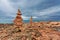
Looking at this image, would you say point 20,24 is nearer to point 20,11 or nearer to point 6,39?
point 20,11

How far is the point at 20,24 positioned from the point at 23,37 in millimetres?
14438

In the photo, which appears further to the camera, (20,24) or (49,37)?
(20,24)

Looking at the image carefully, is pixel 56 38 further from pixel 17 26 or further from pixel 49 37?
pixel 17 26

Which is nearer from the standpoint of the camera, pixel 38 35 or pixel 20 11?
pixel 38 35

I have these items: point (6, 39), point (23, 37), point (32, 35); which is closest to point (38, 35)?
point (32, 35)

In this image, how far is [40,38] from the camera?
32688 millimetres

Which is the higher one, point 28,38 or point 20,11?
point 20,11

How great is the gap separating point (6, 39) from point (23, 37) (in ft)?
17.6

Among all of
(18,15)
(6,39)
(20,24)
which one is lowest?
(6,39)

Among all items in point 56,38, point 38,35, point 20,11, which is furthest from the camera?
point 20,11

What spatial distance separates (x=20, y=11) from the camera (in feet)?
156

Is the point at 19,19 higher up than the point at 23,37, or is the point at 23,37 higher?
the point at 19,19

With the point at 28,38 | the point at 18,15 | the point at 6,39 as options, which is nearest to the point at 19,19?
the point at 18,15

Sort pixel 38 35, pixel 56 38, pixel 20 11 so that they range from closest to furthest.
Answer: pixel 56 38, pixel 38 35, pixel 20 11
